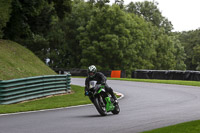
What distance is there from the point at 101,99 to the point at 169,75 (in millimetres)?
25957

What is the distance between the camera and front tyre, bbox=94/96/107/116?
473 inches

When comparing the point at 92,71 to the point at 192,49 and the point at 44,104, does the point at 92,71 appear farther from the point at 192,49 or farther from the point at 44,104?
the point at 192,49

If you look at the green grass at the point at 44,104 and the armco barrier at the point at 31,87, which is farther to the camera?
the armco barrier at the point at 31,87

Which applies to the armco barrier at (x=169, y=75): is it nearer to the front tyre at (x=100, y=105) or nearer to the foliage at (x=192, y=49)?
the front tyre at (x=100, y=105)

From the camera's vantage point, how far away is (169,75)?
3759 cm

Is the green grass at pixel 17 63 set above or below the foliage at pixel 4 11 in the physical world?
below

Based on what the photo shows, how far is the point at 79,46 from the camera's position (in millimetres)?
69812

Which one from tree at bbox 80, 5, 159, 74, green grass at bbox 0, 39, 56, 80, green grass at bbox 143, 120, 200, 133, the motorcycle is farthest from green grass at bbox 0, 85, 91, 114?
tree at bbox 80, 5, 159, 74

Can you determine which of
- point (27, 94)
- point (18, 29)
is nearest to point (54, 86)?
point (27, 94)

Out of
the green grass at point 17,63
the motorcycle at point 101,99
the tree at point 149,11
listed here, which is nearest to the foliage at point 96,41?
the tree at point 149,11

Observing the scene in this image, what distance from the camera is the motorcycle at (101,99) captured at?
12055 mm

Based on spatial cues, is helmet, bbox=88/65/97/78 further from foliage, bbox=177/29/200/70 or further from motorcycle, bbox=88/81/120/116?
foliage, bbox=177/29/200/70

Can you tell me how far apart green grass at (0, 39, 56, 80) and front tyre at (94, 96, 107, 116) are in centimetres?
930

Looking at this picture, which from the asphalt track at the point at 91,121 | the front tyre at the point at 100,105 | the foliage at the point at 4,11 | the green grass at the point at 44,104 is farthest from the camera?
the foliage at the point at 4,11
